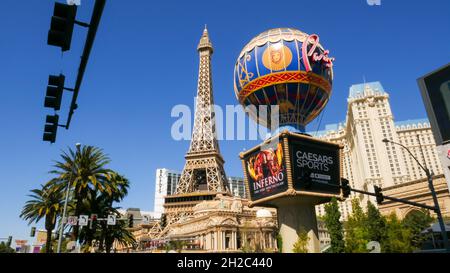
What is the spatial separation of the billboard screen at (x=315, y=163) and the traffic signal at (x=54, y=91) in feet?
78.8

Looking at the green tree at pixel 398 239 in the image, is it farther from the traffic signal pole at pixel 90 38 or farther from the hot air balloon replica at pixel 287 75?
the traffic signal pole at pixel 90 38

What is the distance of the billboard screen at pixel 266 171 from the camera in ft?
98.7

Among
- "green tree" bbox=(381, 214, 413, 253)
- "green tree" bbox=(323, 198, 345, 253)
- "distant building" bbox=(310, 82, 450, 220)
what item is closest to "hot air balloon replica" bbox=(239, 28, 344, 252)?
"green tree" bbox=(323, 198, 345, 253)

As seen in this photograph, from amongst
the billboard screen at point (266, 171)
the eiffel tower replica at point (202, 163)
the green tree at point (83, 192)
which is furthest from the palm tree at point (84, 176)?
the eiffel tower replica at point (202, 163)

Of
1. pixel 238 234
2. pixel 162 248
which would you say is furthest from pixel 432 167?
pixel 162 248

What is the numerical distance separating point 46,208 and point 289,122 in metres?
25.8

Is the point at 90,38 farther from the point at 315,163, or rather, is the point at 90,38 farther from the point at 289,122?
the point at 289,122

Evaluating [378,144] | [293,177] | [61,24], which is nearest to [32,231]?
[293,177]

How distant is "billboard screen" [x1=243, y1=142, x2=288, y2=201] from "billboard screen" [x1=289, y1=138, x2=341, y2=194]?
116 centimetres

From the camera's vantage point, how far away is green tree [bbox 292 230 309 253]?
29.1m

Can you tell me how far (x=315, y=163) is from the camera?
30750 mm

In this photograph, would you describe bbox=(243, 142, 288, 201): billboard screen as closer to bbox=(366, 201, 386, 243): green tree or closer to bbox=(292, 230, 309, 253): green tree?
bbox=(292, 230, 309, 253): green tree

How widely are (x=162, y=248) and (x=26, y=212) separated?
40.1 metres
